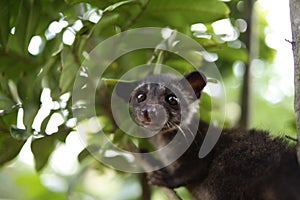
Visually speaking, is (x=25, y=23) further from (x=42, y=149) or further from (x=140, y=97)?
(x=140, y=97)

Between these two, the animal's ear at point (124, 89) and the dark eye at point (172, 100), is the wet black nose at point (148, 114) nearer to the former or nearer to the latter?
the animal's ear at point (124, 89)

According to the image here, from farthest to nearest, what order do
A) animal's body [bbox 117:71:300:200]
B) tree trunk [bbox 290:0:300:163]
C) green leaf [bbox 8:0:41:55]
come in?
green leaf [bbox 8:0:41:55] → animal's body [bbox 117:71:300:200] → tree trunk [bbox 290:0:300:163]

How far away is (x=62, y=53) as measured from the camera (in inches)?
129

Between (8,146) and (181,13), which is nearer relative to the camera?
(8,146)

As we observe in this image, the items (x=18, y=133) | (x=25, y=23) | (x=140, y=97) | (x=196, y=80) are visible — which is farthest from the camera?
(x=140, y=97)

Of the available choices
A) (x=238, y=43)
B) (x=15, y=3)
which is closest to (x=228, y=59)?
(x=238, y=43)

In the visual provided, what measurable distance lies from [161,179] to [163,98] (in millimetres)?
536

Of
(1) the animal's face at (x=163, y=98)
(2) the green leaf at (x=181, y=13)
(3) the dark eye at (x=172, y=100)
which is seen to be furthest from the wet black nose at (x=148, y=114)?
(2) the green leaf at (x=181, y=13)

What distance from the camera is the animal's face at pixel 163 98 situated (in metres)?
3.77

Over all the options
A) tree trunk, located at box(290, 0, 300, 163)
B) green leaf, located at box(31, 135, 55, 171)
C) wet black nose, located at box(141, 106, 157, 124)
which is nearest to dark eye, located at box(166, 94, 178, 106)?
wet black nose, located at box(141, 106, 157, 124)

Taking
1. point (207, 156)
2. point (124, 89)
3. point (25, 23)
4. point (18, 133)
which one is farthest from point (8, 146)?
point (207, 156)

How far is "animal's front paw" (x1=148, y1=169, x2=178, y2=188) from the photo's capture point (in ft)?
12.5

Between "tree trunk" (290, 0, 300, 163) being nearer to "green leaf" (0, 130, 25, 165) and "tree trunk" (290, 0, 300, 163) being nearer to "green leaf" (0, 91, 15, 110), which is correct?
"green leaf" (0, 130, 25, 165)

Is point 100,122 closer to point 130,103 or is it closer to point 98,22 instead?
point 130,103
